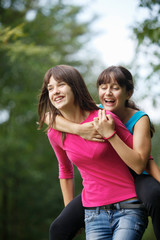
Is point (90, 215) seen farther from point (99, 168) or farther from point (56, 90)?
point (56, 90)

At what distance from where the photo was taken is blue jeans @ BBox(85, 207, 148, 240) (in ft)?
6.33

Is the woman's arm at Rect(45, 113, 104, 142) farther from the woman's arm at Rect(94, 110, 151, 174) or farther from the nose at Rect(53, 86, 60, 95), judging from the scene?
the nose at Rect(53, 86, 60, 95)

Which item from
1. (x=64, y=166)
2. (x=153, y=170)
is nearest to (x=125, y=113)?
(x=153, y=170)

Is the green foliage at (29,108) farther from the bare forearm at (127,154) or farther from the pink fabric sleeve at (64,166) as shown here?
the bare forearm at (127,154)

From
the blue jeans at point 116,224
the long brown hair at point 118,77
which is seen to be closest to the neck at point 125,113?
the long brown hair at point 118,77

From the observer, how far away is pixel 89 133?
2074mm

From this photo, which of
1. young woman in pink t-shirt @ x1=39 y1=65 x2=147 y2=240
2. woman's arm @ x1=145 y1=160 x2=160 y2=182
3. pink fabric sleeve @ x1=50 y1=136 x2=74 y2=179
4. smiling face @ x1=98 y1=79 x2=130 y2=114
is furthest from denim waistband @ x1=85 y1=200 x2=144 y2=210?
smiling face @ x1=98 y1=79 x2=130 y2=114

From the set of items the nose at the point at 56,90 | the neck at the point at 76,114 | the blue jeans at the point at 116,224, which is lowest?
the blue jeans at the point at 116,224

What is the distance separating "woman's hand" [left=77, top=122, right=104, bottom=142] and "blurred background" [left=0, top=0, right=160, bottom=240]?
1.46 meters

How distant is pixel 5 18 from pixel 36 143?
207 inches

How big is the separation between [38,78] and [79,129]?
7.56 m

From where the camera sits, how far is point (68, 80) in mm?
2193

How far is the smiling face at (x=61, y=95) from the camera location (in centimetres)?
218

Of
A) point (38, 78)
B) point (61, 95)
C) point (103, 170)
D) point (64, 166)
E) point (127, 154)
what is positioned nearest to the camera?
point (127, 154)
